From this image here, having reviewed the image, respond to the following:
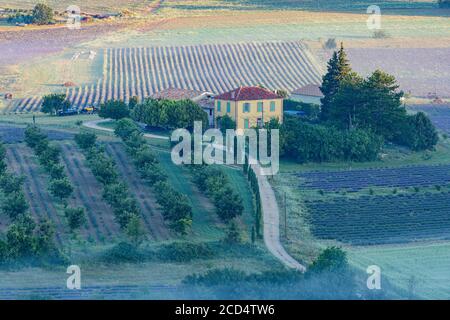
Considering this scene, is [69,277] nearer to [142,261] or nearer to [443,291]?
[142,261]

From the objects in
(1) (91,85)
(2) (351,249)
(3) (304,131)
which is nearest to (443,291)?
(2) (351,249)

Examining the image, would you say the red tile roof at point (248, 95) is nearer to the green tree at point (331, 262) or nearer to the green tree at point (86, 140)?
the green tree at point (86, 140)

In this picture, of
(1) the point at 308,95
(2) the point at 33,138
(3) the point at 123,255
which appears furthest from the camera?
(1) the point at 308,95

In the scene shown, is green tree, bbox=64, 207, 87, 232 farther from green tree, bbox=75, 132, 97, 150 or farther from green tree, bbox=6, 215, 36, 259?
green tree, bbox=75, 132, 97, 150

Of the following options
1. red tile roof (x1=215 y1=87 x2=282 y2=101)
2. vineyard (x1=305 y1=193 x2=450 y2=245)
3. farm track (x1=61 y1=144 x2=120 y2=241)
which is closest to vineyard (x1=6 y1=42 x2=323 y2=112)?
red tile roof (x1=215 y1=87 x2=282 y2=101)

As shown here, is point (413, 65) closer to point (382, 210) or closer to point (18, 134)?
point (18, 134)

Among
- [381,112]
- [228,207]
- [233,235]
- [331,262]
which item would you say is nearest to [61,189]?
[228,207]
